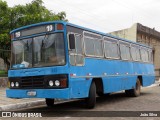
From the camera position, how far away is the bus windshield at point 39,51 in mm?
9734

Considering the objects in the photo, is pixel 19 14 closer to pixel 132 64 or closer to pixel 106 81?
pixel 132 64

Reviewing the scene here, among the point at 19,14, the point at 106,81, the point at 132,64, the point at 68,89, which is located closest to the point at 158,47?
the point at 19,14

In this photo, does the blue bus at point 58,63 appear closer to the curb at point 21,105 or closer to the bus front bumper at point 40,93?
the bus front bumper at point 40,93

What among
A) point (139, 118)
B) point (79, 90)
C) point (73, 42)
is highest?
point (73, 42)

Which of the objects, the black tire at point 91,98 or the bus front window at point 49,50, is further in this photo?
the black tire at point 91,98

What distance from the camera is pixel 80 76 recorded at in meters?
10.4

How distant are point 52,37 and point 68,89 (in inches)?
69.9

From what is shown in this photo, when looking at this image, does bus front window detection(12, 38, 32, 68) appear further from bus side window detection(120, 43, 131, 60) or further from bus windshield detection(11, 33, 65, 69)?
bus side window detection(120, 43, 131, 60)

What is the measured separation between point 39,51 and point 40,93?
1.39 metres

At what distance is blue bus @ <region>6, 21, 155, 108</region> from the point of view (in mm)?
9562

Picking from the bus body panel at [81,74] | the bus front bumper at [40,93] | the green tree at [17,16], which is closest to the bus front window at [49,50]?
the bus body panel at [81,74]

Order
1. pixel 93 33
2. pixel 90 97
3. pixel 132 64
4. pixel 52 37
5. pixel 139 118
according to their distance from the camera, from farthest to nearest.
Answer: pixel 132 64 → pixel 93 33 → pixel 90 97 → pixel 52 37 → pixel 139 118

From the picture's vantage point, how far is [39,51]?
10.1 meters

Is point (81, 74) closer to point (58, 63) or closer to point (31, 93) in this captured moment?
point (58, 63)
